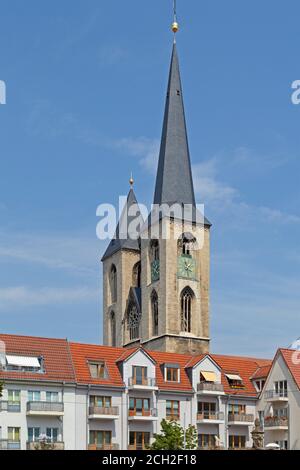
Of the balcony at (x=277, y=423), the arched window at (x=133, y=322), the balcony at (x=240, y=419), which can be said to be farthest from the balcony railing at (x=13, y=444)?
the arched window at (x=133, y=322)

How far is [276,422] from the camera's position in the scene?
75.8 meters

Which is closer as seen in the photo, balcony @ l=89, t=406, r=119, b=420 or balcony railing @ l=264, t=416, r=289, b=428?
balcony @ l=89, t=406, r=119, b=420

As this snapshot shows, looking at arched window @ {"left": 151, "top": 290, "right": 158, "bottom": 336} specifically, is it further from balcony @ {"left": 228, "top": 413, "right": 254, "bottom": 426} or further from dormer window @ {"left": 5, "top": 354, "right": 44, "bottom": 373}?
dormer window @ {"left": 5, "top": 354, "right": 44, "bottom": 373}

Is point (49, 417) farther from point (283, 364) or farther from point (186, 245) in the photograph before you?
point (186, 245)

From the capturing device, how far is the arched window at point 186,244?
108m

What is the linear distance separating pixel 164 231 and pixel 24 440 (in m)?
43.2

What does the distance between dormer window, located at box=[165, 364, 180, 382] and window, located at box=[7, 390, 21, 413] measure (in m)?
13.4

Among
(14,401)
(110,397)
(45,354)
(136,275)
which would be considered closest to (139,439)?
(110,397)

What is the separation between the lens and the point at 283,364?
76500 mm

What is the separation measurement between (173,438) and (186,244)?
4315 cm

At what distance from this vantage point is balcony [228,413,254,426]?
76.6m

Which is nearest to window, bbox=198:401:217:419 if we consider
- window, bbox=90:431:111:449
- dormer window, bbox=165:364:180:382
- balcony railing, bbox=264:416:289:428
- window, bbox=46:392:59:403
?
dormer window, bbox=165:364:180:382
